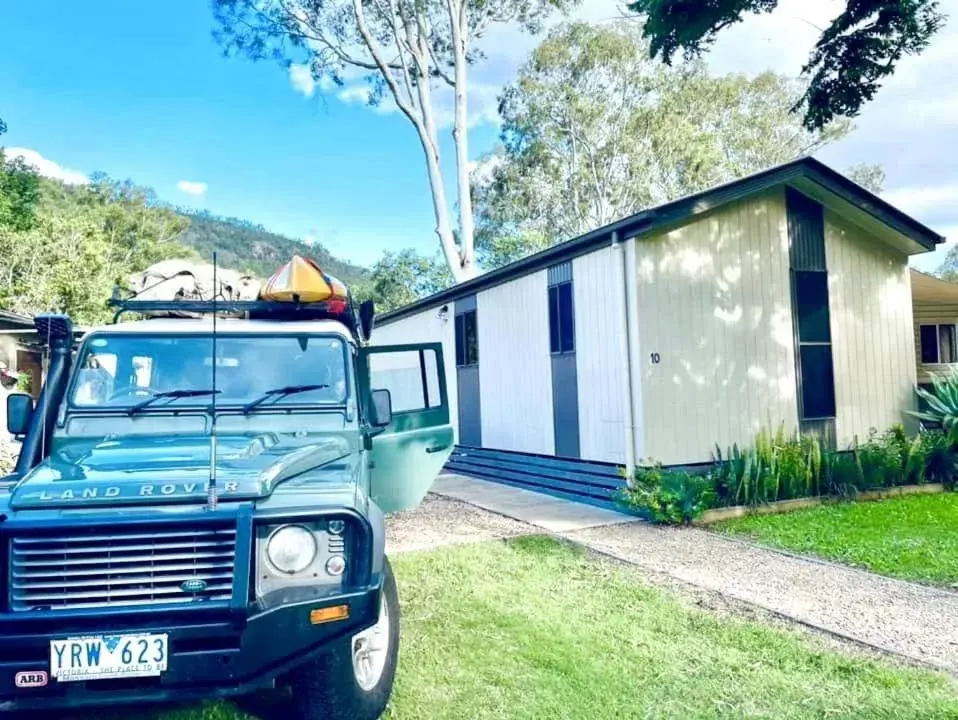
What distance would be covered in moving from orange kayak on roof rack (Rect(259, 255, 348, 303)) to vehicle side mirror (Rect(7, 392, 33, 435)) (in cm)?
174

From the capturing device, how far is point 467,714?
336 centimetres

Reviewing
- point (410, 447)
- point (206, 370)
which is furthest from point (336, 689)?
point (410, 447)

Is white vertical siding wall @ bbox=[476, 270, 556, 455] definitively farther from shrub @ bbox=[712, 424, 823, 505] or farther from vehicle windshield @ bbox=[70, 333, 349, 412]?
vehicle windshield @ bbox=[70, 333, 349, 412]

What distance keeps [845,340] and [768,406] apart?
1.70 metres

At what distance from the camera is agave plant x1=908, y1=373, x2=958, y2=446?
30.9 feet

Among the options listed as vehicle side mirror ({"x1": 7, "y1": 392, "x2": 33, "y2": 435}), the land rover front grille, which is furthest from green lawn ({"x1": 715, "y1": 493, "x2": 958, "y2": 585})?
vehicle side mirror ({"x1": 7, "y1": 392, "x2": 33, "y2": 435})

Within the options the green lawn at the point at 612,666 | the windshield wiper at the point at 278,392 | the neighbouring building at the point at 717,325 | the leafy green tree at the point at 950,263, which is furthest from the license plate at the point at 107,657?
the leafy green tree at the point at 950,263

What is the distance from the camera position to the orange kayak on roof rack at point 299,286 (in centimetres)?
525

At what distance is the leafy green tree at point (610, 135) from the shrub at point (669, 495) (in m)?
20.7

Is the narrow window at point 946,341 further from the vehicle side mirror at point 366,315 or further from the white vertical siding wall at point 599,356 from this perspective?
the vehicle side mirror at point 366,315

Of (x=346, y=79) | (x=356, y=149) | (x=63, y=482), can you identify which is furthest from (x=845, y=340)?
(x=356, y=149)

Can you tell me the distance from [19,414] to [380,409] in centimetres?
203

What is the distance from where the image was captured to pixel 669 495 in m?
7.72

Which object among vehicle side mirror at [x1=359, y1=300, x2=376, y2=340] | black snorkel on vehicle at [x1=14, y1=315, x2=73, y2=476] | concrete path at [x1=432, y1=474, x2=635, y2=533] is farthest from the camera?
concrete path at [x1=432, y1=474, x2=635, y2=533]
